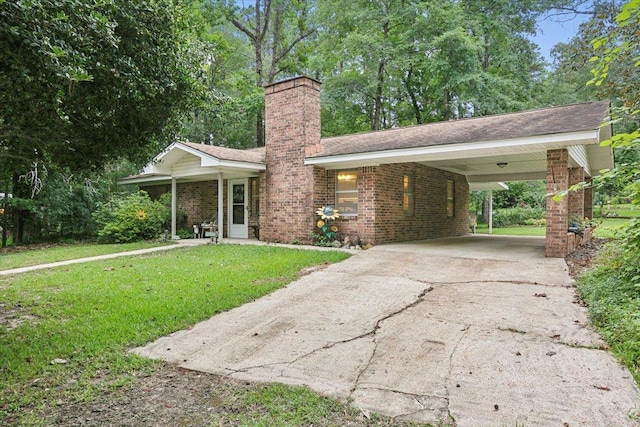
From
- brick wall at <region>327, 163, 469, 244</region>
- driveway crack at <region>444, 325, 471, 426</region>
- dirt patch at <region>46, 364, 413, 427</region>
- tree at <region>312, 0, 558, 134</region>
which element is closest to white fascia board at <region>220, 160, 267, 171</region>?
brick wall at <region>327, 163, 469, 244</region>

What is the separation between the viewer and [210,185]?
14.9 metres

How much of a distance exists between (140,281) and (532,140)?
7.88 m

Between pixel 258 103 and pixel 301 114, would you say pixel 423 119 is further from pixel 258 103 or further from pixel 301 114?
pixel 301 114

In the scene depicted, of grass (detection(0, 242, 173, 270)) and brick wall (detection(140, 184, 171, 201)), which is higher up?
brick wall (detection(140, 184, 171, 201))

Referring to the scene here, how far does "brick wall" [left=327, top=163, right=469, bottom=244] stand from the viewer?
424 inches

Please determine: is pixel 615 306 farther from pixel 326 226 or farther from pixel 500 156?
pixel 500 156

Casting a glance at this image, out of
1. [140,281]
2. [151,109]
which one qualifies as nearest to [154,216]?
[140,281]

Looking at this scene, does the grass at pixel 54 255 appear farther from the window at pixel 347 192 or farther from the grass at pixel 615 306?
the grass at pixel 615 306

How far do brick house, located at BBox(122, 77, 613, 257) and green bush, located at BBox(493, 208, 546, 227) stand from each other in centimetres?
1159

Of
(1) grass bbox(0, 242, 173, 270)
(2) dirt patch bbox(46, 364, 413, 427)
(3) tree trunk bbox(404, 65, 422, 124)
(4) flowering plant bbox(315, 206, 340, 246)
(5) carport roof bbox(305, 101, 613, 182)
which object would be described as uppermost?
(3) tree trunk bbox(404, 65, 422, 124)

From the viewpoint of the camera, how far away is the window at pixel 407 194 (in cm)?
1206

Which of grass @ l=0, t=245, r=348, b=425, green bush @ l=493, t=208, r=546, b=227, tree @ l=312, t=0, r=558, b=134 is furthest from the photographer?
green bush @ l=493, t=208, r=546, b=227

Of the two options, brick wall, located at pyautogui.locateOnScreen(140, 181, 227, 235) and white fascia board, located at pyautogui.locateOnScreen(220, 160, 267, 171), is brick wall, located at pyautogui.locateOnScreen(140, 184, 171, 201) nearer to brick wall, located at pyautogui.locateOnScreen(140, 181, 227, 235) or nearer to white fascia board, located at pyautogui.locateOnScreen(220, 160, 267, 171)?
brick wall, located at pyautogui.locateOnScreen(140, 181, 227, 235)

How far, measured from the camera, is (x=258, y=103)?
877 inches
